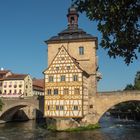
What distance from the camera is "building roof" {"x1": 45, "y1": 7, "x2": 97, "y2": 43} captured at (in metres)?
40.3

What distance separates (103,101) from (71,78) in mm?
5336

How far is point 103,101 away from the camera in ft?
124

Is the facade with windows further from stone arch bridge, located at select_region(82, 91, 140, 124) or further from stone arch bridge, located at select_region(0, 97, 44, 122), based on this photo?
stone arch bridge, located at select_region(0, 97, 44, 122)

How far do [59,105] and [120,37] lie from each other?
92.1ft

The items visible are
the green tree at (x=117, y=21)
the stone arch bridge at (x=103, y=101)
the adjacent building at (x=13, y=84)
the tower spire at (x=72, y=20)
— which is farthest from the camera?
the adjacent building at (x=13, y=84)

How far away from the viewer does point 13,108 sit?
46.2 meters

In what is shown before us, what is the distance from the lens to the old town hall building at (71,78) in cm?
3572

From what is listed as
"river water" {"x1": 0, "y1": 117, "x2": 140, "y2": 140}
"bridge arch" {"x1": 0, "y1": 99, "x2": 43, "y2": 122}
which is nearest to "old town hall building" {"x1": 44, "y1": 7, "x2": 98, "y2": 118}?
"river water" {"x1": 0, "y1": 117, "x2": 140, "y2": 140}

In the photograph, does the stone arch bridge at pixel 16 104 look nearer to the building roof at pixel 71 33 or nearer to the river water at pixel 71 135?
the river water at pixel 71 135

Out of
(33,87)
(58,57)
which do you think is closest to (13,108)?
(58,57)

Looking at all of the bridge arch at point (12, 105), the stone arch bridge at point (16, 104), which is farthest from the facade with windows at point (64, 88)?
the bridge arch at point (12, 105)

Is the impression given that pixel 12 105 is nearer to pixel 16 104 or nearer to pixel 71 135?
pixel 16 104

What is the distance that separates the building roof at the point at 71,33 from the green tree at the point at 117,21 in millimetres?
30874

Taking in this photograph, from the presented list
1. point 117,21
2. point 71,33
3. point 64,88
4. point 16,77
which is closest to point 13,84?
point 16,77
